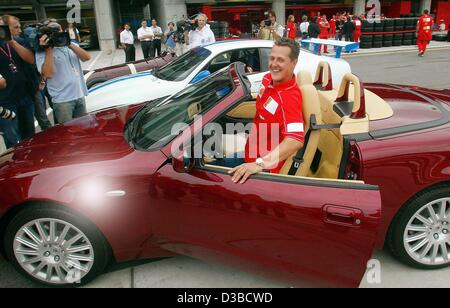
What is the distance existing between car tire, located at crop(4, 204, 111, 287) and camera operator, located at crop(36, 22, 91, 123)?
2.21 meters

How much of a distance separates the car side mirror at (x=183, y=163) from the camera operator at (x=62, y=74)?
105 inches

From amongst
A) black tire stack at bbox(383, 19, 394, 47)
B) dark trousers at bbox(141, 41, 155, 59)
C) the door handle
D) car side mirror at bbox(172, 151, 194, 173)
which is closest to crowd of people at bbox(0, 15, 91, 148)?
car side mirror at bbox(172, 151, 194, 173)

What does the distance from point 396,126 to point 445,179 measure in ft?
1.51

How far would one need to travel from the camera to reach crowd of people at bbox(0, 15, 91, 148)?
13.5 feet

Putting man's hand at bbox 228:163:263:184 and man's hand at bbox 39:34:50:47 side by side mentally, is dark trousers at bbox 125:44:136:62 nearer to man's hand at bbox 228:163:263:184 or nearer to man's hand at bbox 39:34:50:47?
man's hand at bbox 39:34:50:47

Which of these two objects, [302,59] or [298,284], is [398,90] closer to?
[298,284]

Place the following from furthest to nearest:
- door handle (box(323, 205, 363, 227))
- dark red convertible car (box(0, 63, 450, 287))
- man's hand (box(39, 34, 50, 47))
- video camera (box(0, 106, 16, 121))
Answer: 1. man's hand (box(39, 34, 50, 47))
2. video camera (box(0, 106, 16, 121))
3. dark red convertible car (box(0, 63, 450, 287))
4. door handle (box(323, 205, 363, 227))

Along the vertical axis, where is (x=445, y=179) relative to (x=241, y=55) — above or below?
below

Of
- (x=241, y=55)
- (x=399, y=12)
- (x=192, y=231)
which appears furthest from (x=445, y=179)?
(x=399, y=12)

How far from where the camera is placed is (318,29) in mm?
16891

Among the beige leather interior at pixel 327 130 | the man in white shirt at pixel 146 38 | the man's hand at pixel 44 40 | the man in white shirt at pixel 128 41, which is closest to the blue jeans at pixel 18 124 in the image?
the man's hand at pixel 44 40

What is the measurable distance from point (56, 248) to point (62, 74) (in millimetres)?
2490

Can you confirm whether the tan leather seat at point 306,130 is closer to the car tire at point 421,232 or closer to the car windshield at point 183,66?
the car tire at point 421,232

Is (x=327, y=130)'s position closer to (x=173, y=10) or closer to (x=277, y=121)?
(x=277, y=121)
